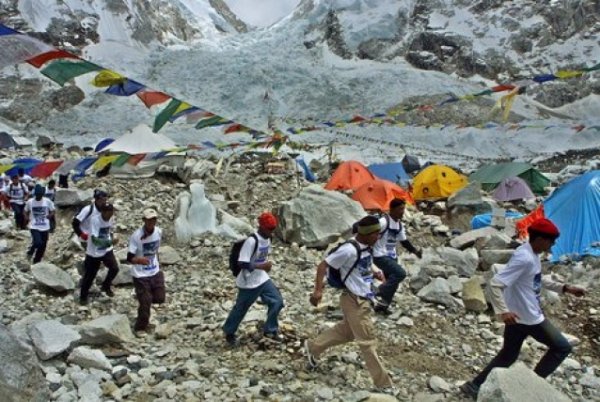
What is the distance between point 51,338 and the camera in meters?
4.50

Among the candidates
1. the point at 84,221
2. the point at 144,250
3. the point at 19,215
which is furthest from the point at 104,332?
the point at 19,215

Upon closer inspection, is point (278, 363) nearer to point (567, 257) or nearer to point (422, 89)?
point (567, 257)

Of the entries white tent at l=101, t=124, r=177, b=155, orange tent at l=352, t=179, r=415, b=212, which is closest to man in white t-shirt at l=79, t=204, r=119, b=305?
orange tent at l=352, t=179, r=415, b=212

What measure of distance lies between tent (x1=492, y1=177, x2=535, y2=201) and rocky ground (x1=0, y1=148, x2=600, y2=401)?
269 inches

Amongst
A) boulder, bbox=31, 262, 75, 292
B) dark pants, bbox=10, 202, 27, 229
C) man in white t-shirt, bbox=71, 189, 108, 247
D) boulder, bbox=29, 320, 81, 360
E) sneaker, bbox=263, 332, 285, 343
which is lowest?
dark pants, bbox=10, 202, 27, 229

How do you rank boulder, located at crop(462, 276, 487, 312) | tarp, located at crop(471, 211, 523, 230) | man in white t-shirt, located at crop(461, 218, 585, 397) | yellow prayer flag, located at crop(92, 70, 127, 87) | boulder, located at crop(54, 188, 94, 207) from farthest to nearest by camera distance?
1. boulder, located at crop(54, 188, 94, 207)
2. tarp, located at crop(471, 211, 523, 230)
3. yellow prayer flag, located at crop(92, 70, 127, 87)
4. boulder, located at crop(462, 276, 487, 312)
5. man in white t-shirt, located at crop(461, 218, 585, 397)

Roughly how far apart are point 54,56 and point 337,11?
47528 millimetres

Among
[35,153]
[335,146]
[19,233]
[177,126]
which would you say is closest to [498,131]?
[335,146]

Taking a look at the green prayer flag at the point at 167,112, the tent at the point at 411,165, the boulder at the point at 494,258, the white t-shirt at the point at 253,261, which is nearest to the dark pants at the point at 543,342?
the white t-shirt at the point at 253,261

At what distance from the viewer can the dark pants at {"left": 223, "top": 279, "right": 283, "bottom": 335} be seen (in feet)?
16.7

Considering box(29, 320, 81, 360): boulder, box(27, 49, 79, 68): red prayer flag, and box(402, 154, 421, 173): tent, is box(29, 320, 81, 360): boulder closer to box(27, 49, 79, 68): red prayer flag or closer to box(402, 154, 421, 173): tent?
box(27, 49, 79, 68): red prayer flag

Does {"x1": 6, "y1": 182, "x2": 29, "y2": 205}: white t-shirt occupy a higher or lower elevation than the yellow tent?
lower

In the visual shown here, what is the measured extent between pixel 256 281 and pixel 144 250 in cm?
124

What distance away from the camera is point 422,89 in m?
40.7
